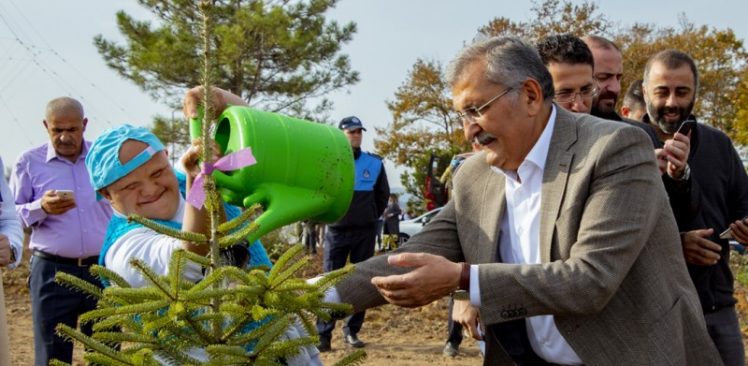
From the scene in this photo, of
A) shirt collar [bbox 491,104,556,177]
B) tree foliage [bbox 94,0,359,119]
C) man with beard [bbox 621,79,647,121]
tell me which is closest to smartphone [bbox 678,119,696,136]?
man with beard [bbox 621,79,647,121]

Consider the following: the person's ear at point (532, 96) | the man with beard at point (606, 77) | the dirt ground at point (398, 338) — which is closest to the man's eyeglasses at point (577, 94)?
the man with beard at point (606, 77)

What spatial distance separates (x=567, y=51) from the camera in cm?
326

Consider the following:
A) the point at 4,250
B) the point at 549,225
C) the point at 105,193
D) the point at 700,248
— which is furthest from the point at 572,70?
the point at 4,250

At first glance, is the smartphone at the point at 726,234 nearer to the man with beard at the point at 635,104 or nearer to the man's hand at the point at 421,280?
the man with beard at the point at 635,104

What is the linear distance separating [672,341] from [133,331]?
1.45 m

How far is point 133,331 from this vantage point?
2.03 m

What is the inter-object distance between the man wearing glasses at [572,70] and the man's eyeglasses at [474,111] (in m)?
0.95

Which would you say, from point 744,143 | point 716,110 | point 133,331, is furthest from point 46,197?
point 716,110

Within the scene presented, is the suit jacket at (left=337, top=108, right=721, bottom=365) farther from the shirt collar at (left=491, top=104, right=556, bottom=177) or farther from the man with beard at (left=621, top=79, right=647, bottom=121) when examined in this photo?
the man with beard at (left=621, top=79, right=647, bottom=121)

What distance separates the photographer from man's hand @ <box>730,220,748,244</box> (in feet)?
10.4

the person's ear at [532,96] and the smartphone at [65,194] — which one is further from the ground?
the person's ear at [532,96]

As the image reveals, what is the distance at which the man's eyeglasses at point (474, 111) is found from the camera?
7.77 ft

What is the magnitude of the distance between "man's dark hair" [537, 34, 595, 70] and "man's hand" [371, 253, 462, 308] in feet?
4.33

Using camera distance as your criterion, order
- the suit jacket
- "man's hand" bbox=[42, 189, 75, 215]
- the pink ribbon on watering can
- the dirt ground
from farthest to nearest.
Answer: the dirt ground < "man's hand" bbox=[42, 189, 75, 215] < the suit jacket < the pink ribbon on watering can
